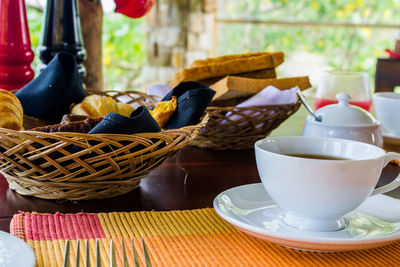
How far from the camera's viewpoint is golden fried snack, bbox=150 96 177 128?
803mm

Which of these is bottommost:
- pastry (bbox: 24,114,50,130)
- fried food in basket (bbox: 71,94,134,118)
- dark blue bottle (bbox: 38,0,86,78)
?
pastry (bbox: 24,114,50,130)

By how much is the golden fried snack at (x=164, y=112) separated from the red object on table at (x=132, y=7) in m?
0.47

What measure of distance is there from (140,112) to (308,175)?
246 mm

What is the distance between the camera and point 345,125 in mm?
850

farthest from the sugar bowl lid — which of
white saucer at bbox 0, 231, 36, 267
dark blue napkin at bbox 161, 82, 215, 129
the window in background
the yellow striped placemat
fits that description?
the window in background

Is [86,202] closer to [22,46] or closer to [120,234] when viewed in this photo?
[120,234]

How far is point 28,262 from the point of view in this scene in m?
0.43

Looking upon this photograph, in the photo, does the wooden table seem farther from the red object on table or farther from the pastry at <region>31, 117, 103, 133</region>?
the red object on table

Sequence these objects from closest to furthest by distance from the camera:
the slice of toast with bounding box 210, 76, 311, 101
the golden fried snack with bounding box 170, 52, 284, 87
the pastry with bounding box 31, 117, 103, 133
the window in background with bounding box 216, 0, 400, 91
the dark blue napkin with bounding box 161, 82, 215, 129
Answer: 1. the pastry with bounding box 31, 117, 103, 133
2. the dark blue napkin with bounding box 161, 82, 215, 129
3. the slice of toast with bounding box 210, 76, 311, 101
4. the golden fried snack with bounding box 170, 52, 284, 87
5. the window in background with bounding box 216, 0, 400, 91

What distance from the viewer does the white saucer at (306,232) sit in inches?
19.5

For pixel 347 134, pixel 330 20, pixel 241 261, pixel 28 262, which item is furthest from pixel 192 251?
pixel 330 20

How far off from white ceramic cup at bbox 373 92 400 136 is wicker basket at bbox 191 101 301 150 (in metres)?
0.20

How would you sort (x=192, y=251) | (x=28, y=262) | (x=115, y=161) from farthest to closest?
(x=115, y=161) < (x=192, y=251) < (x=28, y=262)

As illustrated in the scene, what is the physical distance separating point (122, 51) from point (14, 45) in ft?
12.1
